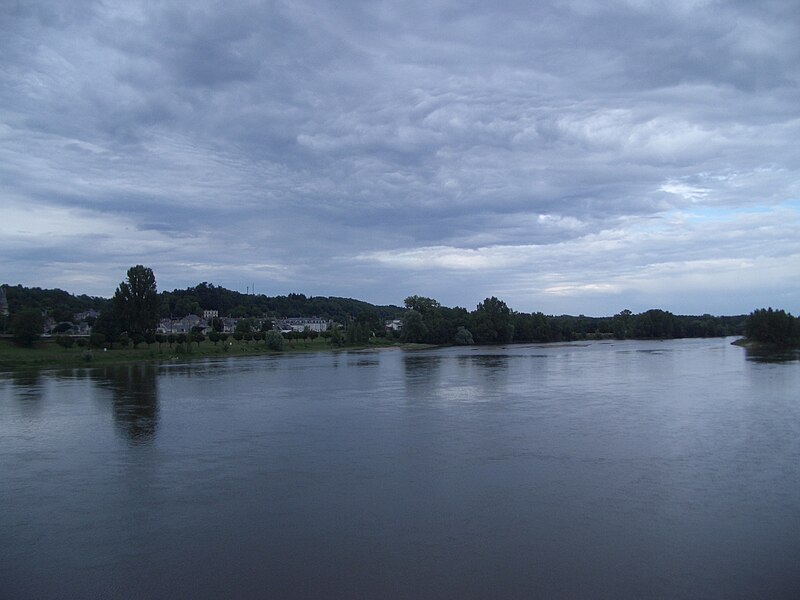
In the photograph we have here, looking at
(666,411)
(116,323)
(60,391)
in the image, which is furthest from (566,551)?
(116,323)

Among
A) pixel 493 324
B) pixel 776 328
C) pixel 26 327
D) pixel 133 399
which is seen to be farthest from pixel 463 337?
pixel 133 399

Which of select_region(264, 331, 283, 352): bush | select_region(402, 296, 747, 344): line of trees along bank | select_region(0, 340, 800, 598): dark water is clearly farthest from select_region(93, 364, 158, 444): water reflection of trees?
select_region(402, 296, 747, 344): line of trees along bank

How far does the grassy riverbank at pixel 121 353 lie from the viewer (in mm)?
42125

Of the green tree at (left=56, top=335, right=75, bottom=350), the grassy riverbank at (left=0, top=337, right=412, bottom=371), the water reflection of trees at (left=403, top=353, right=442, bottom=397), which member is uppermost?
the green tree at (left=56, top=335, right=75, bottom=350)

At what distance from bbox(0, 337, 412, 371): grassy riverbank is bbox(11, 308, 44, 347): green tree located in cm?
61

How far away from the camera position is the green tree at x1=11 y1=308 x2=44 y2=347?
44.4 meters

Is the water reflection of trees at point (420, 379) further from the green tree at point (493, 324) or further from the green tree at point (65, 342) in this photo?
the green tree at point (493, 324)

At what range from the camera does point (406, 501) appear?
397 inches

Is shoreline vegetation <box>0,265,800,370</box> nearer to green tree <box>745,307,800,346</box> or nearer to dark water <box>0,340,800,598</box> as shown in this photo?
green tree <box>745,307,800,346</box>

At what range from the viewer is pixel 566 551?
7.99 metres

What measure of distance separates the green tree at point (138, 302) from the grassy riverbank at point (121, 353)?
2256 mm

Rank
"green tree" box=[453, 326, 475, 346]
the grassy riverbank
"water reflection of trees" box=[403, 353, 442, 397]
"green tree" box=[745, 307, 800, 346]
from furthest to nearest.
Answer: "green tree" box=[453, 326, 475, 346] < "green tree" box=[745, 307, 800, 346] < the grassy riverbank < "water reflection of trees" box=[403, 353, 442, 397]

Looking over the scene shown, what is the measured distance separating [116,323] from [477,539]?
2047 inches

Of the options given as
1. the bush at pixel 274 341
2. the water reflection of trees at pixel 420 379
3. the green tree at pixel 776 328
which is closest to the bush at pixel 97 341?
the bush at pixel 274 341
